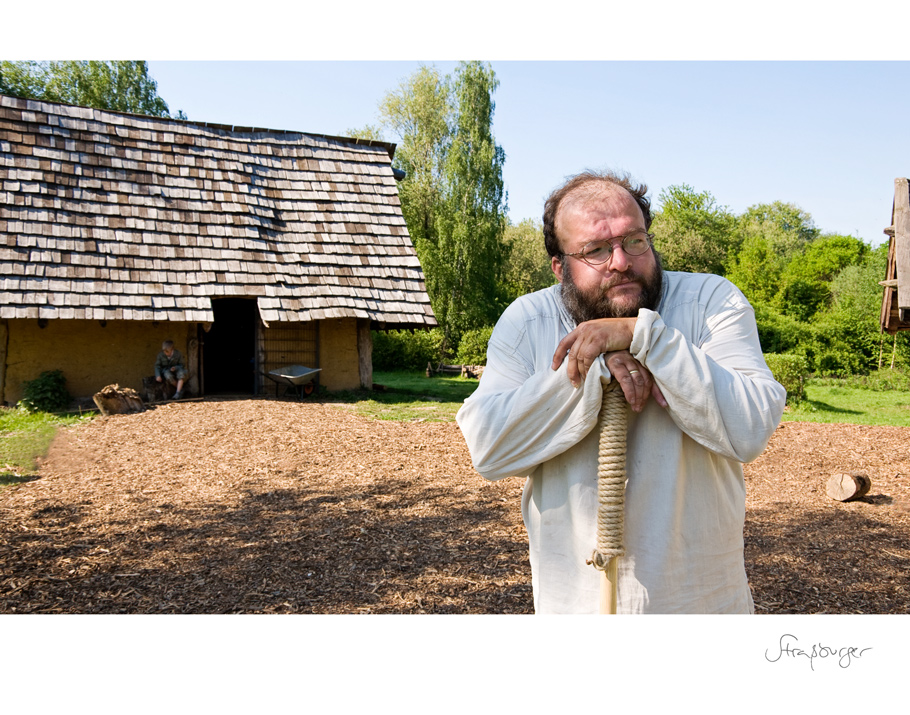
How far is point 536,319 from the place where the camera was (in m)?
1.98

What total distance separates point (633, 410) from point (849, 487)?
18.2ft

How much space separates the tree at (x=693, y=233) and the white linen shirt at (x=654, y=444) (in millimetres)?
33817

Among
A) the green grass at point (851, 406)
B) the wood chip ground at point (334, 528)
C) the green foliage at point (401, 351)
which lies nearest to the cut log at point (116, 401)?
the wood chip ground at point (334, 528)

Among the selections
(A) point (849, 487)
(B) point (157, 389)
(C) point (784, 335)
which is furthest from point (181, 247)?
(C) point (784, 335)

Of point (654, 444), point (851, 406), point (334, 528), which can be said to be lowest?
point (851, 406)

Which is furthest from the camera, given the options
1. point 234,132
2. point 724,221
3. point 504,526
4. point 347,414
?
point 724,221

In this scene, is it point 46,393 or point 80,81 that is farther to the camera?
point 80,81

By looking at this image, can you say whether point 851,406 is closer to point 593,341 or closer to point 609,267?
point 609,267

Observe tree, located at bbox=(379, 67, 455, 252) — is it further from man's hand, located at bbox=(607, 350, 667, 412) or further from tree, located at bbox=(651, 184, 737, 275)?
man's hand, located at bbox=(607, 350, 667, 412)

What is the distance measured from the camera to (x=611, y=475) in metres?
Answer: 1.73

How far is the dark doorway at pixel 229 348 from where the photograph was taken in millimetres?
15750

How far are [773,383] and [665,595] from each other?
0.63 m

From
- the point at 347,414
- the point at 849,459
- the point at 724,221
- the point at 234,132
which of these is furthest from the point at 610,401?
the point at 724,221

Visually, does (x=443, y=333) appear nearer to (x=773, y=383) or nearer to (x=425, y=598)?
(x=425, y=598)
